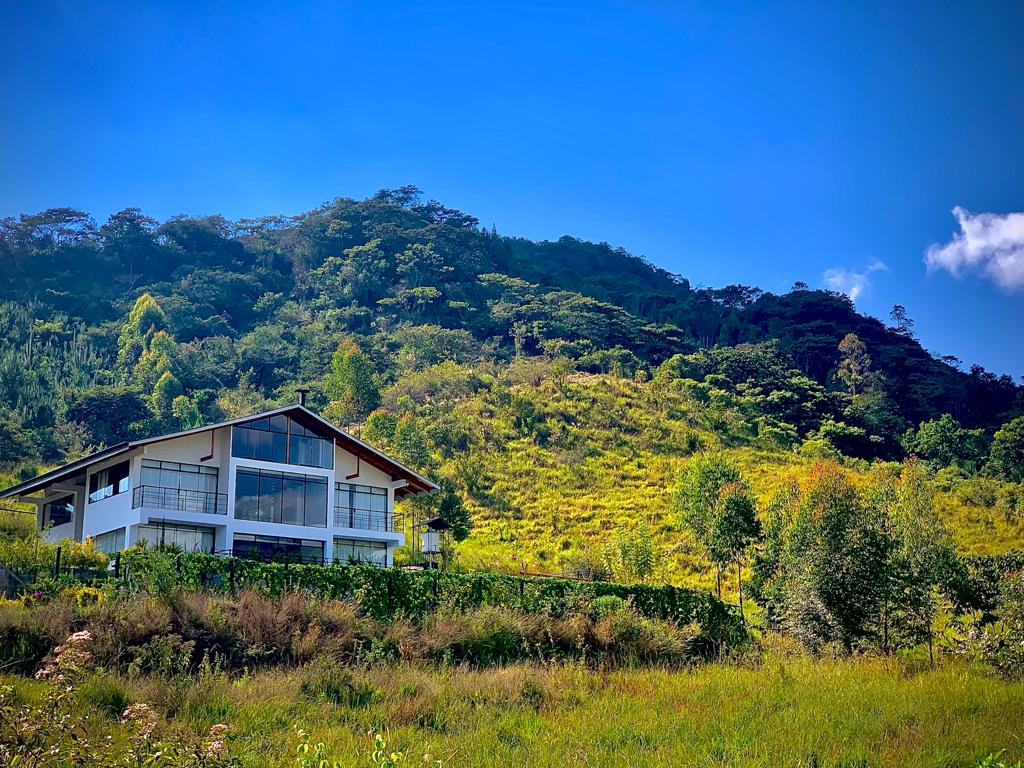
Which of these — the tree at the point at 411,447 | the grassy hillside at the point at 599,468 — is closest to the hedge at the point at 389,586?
the grassy hillside at the point at 599,468

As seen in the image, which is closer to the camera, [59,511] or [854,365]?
[59,511]

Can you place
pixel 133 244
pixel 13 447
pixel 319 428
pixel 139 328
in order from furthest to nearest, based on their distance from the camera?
pixel 133 244, pixel 139 328, pixel 13 447, pixel 319 428

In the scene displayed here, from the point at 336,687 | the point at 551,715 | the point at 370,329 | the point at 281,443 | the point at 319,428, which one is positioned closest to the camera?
the point at 551,715

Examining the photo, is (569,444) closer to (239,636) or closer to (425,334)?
(425,334)

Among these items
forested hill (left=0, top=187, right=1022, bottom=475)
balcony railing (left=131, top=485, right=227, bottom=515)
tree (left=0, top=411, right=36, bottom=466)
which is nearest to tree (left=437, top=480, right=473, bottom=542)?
balcony railing (left=131, top=485, right=227, bottom=515)

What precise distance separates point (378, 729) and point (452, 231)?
404ft

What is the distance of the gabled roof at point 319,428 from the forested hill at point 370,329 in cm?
3370

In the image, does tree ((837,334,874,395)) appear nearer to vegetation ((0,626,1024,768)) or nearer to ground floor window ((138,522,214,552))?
ground floor window ((138,522,214,552))

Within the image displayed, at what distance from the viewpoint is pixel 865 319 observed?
407 ft

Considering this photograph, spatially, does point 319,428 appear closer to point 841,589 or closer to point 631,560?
point 631,560

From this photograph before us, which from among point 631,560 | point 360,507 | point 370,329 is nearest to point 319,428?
point 360,507

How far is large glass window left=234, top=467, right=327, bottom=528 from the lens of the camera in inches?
1297

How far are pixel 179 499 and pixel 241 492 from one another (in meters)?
1.90

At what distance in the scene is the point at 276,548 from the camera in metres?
33.0
